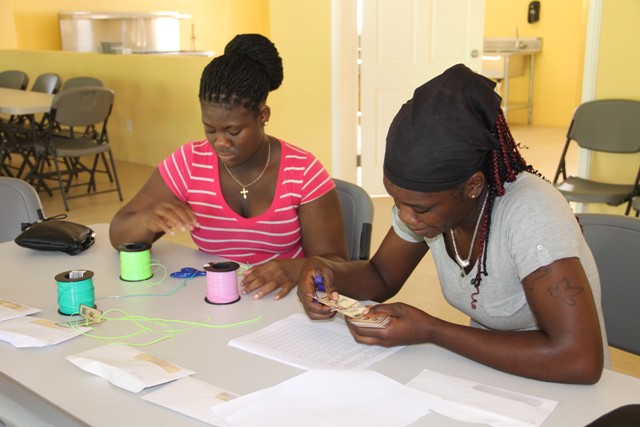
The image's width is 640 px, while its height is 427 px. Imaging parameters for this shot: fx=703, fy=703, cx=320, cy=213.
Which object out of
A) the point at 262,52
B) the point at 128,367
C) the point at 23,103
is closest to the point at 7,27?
the point at 23,103

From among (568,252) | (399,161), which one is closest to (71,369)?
(399,161)

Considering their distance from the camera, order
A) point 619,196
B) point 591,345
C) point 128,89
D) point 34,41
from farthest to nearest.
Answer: point 34,41, point 128,89, point 619,196, point 591,345

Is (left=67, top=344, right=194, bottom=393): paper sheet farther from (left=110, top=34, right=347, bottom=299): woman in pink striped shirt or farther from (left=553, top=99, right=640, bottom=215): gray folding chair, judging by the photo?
(left=553, top=99, right=640, bottom=215): gray folding chair

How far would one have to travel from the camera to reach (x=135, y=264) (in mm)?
1983

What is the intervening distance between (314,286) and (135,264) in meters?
0.56

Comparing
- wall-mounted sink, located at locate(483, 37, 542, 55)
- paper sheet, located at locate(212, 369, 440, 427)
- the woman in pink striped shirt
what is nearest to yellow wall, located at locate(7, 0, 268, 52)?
wall-mounted sink, located at locate(483, 37, 542, 55)

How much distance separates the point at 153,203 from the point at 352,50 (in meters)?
4.04

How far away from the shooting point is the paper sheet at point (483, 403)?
125 cm

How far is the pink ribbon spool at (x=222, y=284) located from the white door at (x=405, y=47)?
13.6 ft

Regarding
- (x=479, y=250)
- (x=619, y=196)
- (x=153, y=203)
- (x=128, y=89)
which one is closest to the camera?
(x=479, y=250)

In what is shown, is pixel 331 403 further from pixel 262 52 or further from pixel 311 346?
pixel 262 52

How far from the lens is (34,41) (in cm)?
1057

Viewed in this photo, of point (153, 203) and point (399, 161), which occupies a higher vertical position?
point (399, 161)

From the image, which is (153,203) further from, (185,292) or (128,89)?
(128,89)
